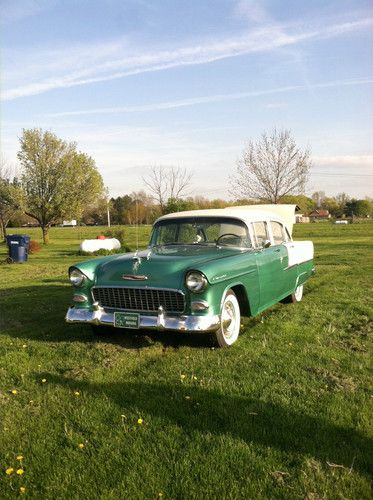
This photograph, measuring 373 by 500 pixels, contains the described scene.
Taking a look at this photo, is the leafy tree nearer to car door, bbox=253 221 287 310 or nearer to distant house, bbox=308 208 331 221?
distant house, bbox=308 208 331 221

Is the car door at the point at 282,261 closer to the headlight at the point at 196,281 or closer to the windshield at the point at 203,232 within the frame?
the windshield at the point at 203,232

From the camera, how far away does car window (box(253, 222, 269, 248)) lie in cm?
615

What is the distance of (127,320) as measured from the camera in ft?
15.9

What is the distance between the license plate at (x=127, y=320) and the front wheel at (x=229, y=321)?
851mm

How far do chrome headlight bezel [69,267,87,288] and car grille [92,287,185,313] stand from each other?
0.18 meters

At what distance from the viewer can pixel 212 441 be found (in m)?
2.95

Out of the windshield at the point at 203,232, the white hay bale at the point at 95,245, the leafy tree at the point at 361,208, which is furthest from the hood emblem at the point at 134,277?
the leafy tree at the point at 361,208

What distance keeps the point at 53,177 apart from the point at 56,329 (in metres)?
27.1

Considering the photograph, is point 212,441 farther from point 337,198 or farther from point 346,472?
point 337,198

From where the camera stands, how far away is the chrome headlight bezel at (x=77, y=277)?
525 cm

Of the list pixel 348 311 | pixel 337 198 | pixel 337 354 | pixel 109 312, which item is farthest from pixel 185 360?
pixel 337 198

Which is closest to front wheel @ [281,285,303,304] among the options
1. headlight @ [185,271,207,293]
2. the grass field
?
the grass field

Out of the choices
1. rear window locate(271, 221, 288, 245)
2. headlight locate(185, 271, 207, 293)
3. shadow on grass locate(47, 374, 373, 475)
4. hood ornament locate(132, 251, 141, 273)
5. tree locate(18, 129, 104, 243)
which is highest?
tree locate(18, 129, 104, 243)

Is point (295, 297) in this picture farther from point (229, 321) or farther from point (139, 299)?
point (139, 299)
